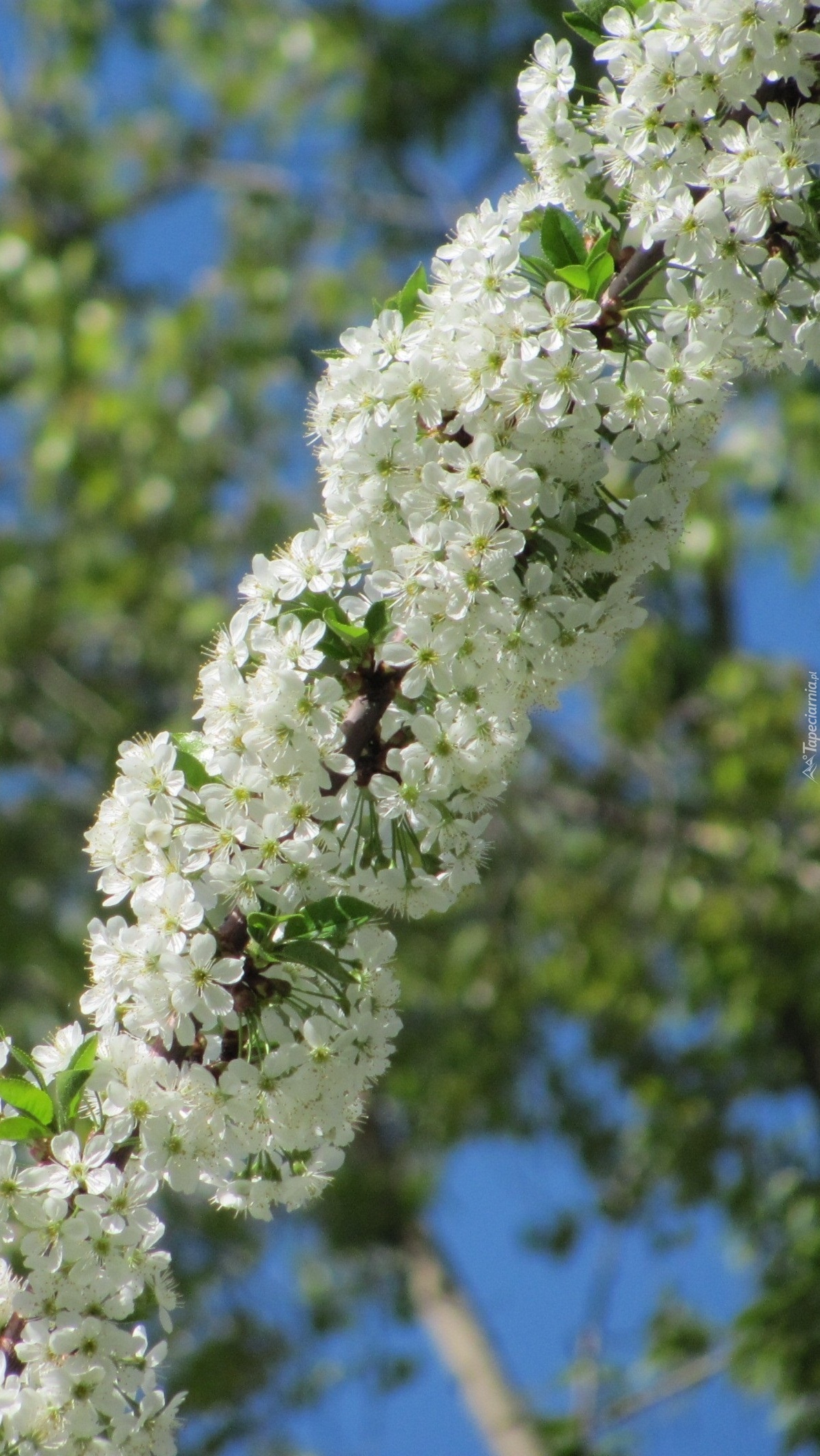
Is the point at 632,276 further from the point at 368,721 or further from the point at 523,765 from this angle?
the point at 523,765

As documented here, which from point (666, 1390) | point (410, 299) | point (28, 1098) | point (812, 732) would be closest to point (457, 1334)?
point (666, 1390)

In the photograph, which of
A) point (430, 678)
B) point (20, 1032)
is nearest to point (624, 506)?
point (430, 678)

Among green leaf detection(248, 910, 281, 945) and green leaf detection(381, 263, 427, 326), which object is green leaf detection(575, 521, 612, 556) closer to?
green leaf detection(381, 263, 427, 326)

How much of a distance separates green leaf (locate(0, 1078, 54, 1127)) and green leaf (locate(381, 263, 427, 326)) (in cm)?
135

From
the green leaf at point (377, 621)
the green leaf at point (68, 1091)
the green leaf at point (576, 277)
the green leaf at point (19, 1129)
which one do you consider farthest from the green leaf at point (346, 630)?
the green leaf at point (19, 1129)

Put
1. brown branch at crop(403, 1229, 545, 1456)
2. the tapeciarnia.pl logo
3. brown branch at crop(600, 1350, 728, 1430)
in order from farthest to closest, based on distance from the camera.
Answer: brown branch at crop(403, 1229, 545, 1456) < brown branch at crop(600, 1350, 728, 1430) < the tapeciarnia.pl logo

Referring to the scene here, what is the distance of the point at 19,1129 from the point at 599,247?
1657mm

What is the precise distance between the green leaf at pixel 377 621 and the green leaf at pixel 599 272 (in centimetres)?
60

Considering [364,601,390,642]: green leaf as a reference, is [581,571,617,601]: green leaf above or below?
below

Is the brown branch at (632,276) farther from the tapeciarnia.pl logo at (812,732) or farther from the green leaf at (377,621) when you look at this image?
the tapeciarnia.pl logo at (812,732)

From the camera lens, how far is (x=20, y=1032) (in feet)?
28.9

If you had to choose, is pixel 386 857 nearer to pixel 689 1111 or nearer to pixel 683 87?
pixel 683 87

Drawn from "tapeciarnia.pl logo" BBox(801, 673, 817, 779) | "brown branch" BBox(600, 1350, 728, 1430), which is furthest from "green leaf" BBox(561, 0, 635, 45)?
"brown branch" BBox(600, 1350, 728, 1430)

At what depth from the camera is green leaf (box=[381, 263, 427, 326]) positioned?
96.3 inches
